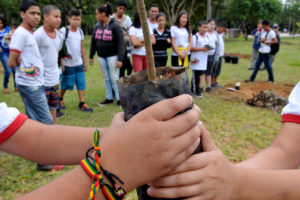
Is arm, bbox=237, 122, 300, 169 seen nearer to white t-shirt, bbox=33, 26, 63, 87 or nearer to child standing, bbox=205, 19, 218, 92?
white t-shirt, bbox=33, 26, 63, 87

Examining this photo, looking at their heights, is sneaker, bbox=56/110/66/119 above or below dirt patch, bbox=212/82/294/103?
above

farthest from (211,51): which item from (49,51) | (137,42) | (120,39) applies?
(49,51)

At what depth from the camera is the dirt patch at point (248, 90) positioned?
6164 mm

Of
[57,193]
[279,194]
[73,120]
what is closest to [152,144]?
[57,193]

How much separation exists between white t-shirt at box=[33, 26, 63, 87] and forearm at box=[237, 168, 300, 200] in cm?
333

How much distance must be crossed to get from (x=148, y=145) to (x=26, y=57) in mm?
2832

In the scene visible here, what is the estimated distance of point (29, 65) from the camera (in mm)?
2998

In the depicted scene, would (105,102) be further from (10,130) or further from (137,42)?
(10,130)

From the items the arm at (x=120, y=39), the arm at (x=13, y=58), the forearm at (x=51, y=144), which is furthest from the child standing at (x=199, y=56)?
the forearm at (x=51, y=144)

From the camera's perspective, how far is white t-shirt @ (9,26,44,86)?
2.87 m

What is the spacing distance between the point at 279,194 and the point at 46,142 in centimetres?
115

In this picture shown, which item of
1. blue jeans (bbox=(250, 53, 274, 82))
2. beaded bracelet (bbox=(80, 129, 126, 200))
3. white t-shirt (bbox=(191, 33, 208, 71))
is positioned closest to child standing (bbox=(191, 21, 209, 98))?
white t-shirt (bbox=(191, 33, 208, 71))

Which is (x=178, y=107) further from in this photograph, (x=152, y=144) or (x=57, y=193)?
(x=57, y=193)

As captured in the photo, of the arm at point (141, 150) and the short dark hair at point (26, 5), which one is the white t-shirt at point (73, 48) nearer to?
the short dark hair at point (26, 5)
